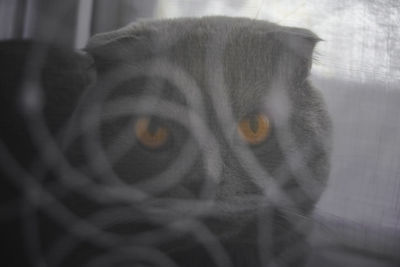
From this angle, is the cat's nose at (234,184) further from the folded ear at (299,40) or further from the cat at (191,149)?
the folded ear at (299,40)

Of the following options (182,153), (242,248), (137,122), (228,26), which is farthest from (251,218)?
(228,26)

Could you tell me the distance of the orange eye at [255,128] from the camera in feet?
2.63

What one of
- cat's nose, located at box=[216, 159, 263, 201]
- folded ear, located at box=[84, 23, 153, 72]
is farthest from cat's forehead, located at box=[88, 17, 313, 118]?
cat's nose, located at box=[216, 159, 263, 201]

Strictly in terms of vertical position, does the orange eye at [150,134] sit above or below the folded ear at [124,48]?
below

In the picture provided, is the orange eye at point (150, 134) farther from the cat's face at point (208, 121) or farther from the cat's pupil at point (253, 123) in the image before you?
the cat's pupil at point (253, 123)

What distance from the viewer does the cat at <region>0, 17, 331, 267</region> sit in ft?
2.33

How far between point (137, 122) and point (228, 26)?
283mm

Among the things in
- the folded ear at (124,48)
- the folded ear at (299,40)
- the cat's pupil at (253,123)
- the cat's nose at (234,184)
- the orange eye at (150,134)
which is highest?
the folded ear at (299,40)

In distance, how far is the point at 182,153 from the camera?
0.77m

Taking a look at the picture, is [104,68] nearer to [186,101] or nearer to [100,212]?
[186,101]

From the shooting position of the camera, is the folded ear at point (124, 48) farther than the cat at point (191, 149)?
Yes

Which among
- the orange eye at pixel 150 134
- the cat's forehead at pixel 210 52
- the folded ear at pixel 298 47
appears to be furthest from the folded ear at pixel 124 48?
the folded ear at pixel 298 47

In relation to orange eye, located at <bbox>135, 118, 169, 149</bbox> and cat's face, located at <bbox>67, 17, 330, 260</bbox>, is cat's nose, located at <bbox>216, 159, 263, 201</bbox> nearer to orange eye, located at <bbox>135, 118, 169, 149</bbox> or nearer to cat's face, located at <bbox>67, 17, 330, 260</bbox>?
cat's face, located at <bbox>67, 17, 330, 260</bbox>

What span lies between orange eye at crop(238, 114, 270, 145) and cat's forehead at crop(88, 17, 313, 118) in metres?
0.02
